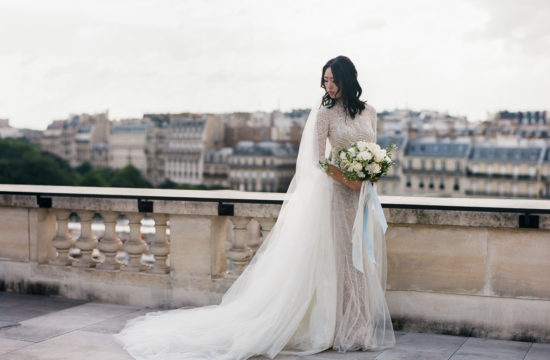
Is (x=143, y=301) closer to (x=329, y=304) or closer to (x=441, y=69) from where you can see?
(x=329, y=304)

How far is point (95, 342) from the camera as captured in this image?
4.07 metres

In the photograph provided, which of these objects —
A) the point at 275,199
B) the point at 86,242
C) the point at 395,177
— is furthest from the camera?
the point at 395,177

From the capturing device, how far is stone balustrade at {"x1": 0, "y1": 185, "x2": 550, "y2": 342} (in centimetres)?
416

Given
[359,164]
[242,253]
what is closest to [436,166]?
[242,253]

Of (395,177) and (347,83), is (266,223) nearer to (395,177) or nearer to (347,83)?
(347,83)

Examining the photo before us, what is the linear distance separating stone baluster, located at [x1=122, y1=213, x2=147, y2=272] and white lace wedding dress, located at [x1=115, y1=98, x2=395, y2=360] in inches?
31.0

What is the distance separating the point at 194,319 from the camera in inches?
169

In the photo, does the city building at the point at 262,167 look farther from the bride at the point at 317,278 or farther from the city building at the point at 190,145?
the bride at the point at 317,278

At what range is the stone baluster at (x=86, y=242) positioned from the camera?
5.13 meters

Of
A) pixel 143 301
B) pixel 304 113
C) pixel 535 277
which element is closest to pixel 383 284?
pixel 535 277

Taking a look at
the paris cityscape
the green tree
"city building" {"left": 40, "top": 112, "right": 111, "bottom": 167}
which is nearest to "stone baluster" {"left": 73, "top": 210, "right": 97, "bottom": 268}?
the green tree

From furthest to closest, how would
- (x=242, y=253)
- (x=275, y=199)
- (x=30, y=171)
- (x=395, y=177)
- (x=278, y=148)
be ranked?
(x=278, y=148), (x=395, y=177), (x=30, y=171), (x=242, y=253), (x=275, y=199)

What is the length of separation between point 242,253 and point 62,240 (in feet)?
4.81

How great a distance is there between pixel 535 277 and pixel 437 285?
0.57 meters
